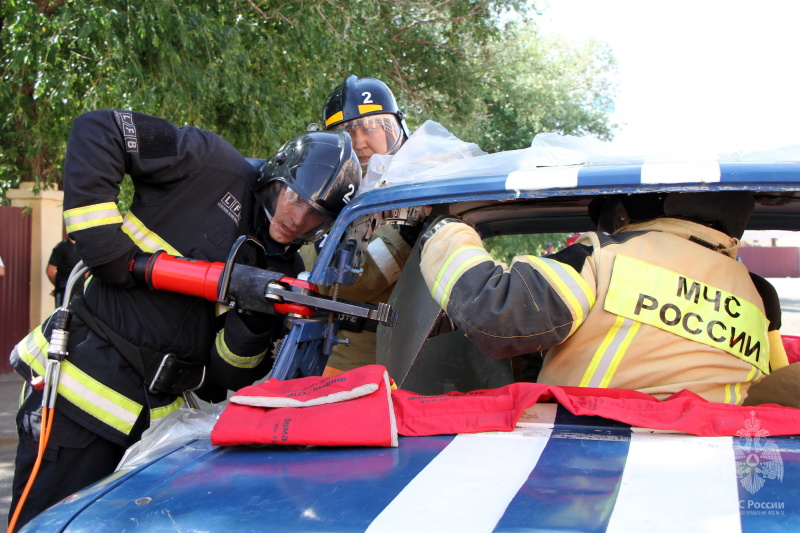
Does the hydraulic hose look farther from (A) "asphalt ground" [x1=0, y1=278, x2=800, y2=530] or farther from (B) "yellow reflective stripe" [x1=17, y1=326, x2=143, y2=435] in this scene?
(A) "asphalt ground" [x1=0, y1=278, x2=800, y2=530]

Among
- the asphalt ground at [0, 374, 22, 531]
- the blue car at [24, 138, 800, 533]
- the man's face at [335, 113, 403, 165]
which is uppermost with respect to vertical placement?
the man's face at [335, 113, 403, 165]

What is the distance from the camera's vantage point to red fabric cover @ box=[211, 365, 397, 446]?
5.23 ft

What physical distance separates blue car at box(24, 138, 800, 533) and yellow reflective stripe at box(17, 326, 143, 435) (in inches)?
23.2

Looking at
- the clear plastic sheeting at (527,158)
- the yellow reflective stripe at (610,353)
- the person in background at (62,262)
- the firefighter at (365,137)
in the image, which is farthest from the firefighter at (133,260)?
the person in background at (62,262)

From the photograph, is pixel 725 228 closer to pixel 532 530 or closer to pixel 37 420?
pixel 532 530

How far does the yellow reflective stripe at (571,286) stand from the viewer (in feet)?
5.84

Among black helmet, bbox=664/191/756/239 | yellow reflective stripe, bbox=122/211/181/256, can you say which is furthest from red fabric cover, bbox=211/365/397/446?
black helmet, bbox=664/191/756/239

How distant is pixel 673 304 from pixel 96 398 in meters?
1.74

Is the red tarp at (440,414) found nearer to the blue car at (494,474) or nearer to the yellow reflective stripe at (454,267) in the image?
the blue car at (494,474)

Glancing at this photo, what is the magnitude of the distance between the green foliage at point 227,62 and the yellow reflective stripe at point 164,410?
394 centimetres

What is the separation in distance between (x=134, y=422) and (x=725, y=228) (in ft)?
6.24

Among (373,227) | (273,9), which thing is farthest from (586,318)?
(273,9)

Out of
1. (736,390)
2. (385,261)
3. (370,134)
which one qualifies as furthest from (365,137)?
(736,390)

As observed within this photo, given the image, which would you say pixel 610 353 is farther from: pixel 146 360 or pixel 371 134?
pixel 371 134
